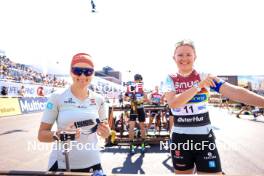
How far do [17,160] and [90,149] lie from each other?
4.58 m

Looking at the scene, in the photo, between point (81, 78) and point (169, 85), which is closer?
point (81, 78)

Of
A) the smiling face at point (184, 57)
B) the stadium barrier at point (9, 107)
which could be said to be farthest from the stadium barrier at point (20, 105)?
the smiling face at point (184, 57)

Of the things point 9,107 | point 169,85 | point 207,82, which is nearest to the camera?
point 207,82

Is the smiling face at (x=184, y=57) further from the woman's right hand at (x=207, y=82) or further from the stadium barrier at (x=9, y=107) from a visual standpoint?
the stadium barrier at (x=9, y=107)

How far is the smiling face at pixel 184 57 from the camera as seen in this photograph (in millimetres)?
2641

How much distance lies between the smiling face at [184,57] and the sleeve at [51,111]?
1269mm

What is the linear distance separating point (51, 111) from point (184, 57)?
4.55ft

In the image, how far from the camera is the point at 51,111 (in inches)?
90.0

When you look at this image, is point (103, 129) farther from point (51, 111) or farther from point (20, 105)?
point (20, 105)

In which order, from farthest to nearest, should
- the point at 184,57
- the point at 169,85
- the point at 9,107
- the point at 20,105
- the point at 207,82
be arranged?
the point at 20,105, the point at 9,107, the point at 169,85, the point at 184,57, the point at 207,82

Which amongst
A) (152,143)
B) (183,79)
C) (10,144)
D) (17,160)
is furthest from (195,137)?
(10,144)

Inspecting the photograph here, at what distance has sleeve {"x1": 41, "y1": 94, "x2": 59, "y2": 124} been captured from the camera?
2258mm

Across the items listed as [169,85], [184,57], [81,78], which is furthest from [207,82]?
[81,78]

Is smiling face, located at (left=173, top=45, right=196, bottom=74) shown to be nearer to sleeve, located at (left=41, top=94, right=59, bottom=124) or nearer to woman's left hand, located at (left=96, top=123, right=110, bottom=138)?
woman's left hand, located at (left=96, top=123, right=110, bottom=138)
